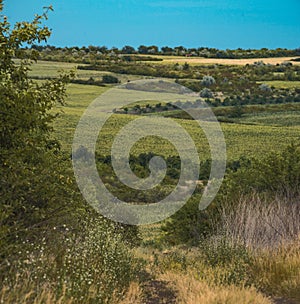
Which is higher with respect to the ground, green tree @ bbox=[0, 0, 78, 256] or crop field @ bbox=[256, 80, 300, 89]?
crop field @ bbox=[256, 80, 300, 89]

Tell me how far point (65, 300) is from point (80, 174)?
10454 millimetres

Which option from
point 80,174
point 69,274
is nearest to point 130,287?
point 69,274

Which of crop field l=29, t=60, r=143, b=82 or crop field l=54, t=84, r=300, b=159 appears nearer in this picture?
crop field l=54, t=84, r=300, b=159

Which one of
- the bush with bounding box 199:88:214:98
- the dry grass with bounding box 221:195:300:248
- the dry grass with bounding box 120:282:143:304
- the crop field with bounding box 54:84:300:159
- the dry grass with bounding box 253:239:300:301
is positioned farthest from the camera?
the bush with bounding box 199:88:214:98

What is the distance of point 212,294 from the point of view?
6.68 meters

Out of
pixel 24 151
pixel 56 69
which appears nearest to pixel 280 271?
pixel 24 151

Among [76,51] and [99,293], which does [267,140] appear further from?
[76,51]

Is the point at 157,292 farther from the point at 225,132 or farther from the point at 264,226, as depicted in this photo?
the point at 225,132

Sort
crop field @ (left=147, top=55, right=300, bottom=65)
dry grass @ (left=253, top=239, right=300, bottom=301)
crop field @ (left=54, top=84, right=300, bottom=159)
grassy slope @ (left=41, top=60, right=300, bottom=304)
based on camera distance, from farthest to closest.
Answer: crop field @ (left=147, top=55, right=300, bottom=65)
crop field @ (left=54, top=84, right=300, bottom=159)
dry grass @ (left=253, top=239, right=300, bottom=301)
grassy slope @ (left=41, top=60, right=300, bottom=304)

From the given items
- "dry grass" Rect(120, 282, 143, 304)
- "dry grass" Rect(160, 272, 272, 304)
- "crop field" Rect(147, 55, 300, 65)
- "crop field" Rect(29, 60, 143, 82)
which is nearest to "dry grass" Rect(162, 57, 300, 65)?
"crop field" Rect(147, 55, 300, 65)

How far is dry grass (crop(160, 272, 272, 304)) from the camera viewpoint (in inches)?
257

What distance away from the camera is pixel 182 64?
83.7 meters

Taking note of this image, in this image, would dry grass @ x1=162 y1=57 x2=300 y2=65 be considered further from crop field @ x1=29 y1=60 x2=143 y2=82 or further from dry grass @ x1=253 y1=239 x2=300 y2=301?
dry grass @ x1=253 y1=239 x2=300 y2=301

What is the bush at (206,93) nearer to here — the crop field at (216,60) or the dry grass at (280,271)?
the crop field at (216,60)
